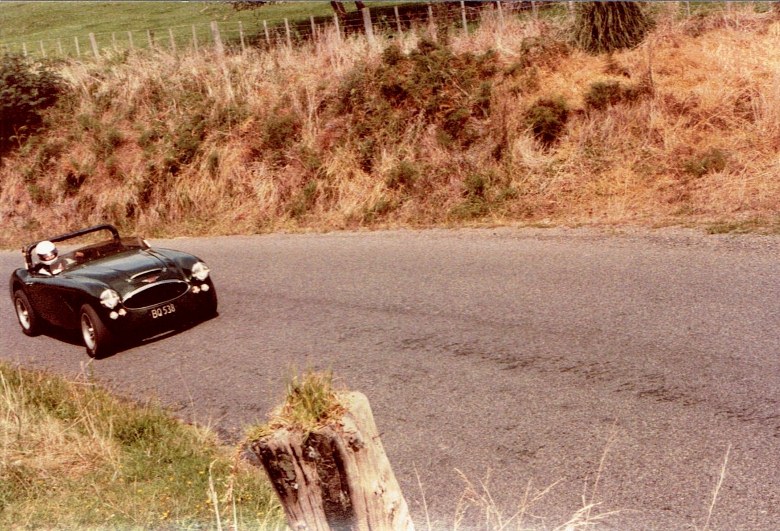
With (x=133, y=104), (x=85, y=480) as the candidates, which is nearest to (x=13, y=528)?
(x=85, y=480)

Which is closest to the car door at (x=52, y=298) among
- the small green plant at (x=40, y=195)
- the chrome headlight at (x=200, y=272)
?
the chrome headlight at (x=200, y=272)

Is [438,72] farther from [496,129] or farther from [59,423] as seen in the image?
[59,423]

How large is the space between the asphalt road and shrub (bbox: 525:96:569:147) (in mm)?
3221

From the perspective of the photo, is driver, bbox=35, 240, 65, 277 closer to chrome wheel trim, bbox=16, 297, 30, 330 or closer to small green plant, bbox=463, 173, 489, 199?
chrome wheel trim, bbox=16, 297, 30, 330

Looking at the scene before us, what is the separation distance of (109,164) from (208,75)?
3.31 m

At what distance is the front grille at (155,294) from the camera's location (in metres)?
9.28

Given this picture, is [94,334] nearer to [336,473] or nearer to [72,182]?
[336,473]

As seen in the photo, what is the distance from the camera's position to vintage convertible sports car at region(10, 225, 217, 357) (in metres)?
9.17

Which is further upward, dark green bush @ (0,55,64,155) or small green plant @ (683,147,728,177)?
dark green bush @ (0,55,64,155)

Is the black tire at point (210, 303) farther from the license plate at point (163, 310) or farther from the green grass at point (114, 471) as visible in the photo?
the green grass at point (114, 471)

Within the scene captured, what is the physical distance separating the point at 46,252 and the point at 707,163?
8930 mm

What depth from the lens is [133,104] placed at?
2284 cm

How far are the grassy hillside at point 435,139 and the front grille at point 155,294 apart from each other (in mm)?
5346

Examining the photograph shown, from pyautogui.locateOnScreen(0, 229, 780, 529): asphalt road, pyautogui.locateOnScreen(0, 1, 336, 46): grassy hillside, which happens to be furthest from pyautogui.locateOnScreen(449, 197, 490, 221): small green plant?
pyautogui.locateOnScreen(0, 1, 336, 46): grassy hillside
